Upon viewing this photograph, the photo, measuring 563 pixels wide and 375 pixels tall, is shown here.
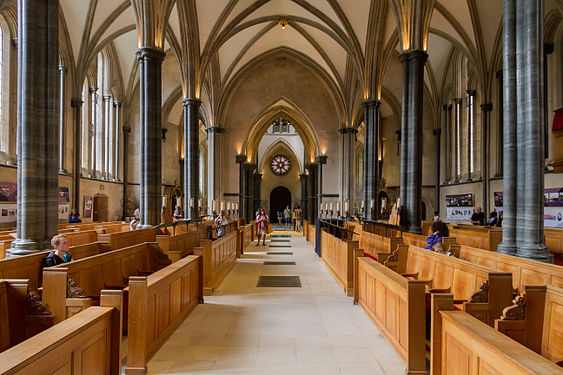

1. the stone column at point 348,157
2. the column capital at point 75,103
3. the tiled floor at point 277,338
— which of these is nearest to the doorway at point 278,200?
the stone column at point 348,157

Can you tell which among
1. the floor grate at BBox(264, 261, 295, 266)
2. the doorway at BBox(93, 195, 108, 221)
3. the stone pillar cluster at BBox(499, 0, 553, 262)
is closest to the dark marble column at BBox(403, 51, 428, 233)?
the floor grate at BBox(264, 261, 295, 266)

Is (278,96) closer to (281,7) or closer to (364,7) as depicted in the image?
(281,7)

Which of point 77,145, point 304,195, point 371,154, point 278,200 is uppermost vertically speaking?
point 77,145

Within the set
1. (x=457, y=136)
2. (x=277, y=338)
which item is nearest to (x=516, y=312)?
(x=277, y=338)

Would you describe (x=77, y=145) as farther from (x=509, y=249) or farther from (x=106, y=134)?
(x=509, y=249)

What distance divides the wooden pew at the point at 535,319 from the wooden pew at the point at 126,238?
625 centimetres

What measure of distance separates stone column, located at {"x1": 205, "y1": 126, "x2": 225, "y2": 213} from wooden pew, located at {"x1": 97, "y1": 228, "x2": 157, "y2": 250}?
1385 centimetres

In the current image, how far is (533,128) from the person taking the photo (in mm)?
6516

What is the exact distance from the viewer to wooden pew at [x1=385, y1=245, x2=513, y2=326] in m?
3.99

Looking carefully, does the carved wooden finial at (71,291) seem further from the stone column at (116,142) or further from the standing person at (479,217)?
the stone column at (116,142)

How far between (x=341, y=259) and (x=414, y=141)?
536 cm

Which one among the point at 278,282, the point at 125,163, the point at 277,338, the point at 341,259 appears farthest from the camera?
the point at 125,163

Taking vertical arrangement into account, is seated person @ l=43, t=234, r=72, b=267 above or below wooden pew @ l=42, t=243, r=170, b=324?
above

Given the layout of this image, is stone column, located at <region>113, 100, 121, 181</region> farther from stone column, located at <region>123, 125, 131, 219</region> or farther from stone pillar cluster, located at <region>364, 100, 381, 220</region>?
stone pillar cluster, located at <region>364, 100, 381, 220</region>
